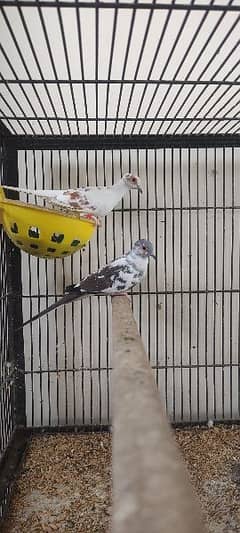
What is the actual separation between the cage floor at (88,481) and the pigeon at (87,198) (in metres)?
0.86

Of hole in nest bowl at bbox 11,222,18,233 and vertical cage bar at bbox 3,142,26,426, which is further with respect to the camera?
vertical cage bar at bbox 3,142,26,426

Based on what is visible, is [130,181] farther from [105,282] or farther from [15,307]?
[15,307]

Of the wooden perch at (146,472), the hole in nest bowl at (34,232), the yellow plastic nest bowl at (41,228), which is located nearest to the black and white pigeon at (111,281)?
the yellow plastic nest bowl at (41,228)

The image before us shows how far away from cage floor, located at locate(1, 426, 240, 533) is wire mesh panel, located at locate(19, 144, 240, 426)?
0.16 meters

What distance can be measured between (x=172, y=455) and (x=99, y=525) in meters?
1.09

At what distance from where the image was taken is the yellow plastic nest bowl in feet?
4.19

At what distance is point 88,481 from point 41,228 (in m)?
0.83

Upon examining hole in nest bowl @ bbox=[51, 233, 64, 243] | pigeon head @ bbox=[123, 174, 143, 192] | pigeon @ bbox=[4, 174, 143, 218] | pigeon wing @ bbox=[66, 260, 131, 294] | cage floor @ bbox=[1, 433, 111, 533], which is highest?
pigeon head @ bbox=[123, 174, 143, 192]

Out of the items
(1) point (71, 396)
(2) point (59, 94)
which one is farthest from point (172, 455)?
(1) point (71, 396)

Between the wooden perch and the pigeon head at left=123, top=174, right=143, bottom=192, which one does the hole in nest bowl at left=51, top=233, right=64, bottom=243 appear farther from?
the wooden perch

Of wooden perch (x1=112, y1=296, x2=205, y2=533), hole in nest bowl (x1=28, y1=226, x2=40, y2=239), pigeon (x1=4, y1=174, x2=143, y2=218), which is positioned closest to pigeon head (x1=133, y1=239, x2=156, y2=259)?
pigeon (x1=4, y1=174, x2=143, y2=218)

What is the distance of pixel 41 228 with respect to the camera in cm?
131

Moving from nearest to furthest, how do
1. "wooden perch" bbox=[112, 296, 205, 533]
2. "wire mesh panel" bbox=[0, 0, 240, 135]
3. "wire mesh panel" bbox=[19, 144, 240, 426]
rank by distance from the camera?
1. "wooden perch" bbox=[112, 296, 205, 533]
2. "wire mesh panel" bbox=[0, 0, 240, 135]
3. "wire mesh panel" bbox=[19, 144, 240, 426]

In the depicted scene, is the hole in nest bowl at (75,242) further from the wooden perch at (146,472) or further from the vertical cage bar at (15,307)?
the wooden perch at (146,472)
